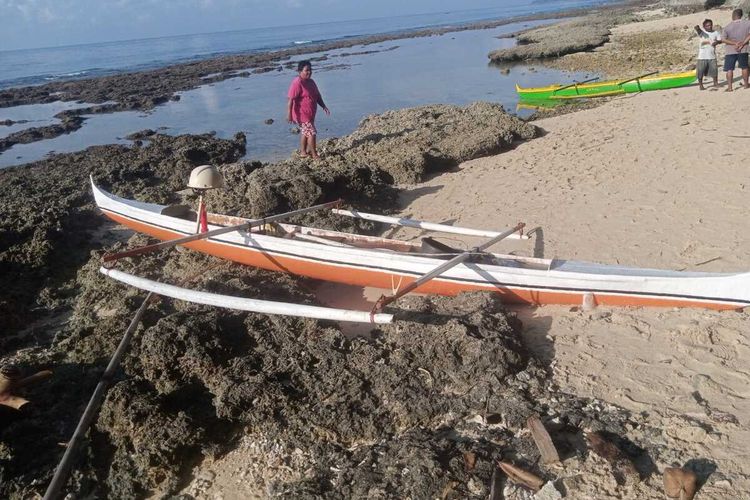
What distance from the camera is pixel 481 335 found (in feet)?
11.8

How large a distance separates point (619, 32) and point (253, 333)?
28146 millimetres

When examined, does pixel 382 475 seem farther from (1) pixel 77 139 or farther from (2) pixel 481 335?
(1) pixel 77 139

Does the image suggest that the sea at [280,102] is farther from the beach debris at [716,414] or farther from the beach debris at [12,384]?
the beach debris at [716,414]

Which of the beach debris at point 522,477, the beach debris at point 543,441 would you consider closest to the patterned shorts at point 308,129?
the beach debris at point 543,441

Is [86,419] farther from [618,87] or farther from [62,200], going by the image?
[618,87]

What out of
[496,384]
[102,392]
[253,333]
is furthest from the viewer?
[253,333]

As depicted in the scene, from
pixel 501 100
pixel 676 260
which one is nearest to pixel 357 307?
pixel 676 260

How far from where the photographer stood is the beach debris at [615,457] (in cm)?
255

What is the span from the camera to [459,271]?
14.0 feet

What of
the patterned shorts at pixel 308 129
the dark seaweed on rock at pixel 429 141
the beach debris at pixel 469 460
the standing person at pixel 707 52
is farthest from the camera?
the standing person at pixel 707 52

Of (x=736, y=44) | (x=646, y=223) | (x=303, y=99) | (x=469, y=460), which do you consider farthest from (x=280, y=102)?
(x=469, y=460)

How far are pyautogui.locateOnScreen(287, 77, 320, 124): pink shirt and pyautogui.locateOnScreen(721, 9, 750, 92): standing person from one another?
7411 millimetres

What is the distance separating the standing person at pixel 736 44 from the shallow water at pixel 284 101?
4.20 meters

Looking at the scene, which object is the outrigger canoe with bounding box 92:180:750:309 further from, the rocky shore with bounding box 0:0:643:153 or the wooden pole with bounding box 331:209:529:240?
the rocky shore with bounding box 0:0:643:153
